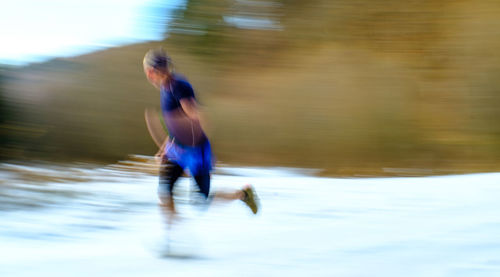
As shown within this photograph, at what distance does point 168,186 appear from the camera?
4.38m

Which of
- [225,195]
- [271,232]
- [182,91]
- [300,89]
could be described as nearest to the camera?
[182,91]

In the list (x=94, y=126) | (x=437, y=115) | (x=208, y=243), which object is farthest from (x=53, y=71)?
(x=208, y=243)

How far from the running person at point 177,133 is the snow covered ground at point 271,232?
359 millimetres

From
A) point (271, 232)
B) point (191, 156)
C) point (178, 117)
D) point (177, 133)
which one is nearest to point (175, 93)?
point (178, 117)

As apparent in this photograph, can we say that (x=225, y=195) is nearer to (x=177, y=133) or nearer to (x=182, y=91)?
(x=177, y=133)

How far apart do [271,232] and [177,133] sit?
1773 millimetres

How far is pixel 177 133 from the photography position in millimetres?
4262

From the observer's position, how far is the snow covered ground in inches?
164

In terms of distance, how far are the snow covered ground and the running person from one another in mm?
359

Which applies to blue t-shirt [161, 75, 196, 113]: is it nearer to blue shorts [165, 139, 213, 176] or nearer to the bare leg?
blue shorts [165, 139, 213, 176]

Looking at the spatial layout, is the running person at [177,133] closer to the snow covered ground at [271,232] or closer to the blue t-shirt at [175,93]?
the blue t-shirt at [175,93]

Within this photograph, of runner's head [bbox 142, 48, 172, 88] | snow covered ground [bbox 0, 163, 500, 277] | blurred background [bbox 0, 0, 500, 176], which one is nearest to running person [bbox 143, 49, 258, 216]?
runner's head [bbox 142, 48, 172, 88]

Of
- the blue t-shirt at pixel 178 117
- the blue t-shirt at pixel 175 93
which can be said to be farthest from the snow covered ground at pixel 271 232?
the blue t-shirt at pixel 175 93

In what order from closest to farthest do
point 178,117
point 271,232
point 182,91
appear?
point 182,91, point 178,117, point 271,232
